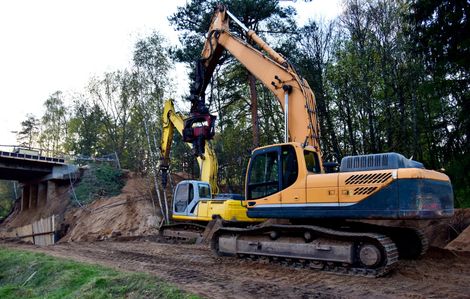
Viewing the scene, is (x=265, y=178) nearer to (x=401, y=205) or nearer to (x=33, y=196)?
(x=401, y=205)

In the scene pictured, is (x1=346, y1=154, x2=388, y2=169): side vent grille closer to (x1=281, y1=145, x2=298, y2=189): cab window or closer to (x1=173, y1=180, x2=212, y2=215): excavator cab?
(x1=281, y1=145, x2=298, y2=189): cab window

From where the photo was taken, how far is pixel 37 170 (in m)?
27.1

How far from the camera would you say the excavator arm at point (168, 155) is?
16859 mm

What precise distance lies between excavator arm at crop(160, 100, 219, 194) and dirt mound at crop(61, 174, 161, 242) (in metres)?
3.92

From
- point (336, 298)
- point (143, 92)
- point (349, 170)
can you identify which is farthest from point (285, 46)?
point (336, 298)

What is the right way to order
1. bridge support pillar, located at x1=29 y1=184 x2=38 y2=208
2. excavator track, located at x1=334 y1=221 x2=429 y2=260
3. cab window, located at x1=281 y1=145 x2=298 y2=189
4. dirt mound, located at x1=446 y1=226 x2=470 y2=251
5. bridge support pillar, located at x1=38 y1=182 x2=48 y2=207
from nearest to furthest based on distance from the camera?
1. excavator track, located at x1=334 y1=221 x2=429 y2=260
2. cab window, located at x1=281 y1=145 x2=298 y2=189
3. dirt mound, located at x1=446 y1=226 x2=470 y2=251
4. bridge support pillar, located at x1=38 y1=182 x2=48 y2=207
5. bridge support pillar, located at x1=29 y1=184 x2=38 y2=208

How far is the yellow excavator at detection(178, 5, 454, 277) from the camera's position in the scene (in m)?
7.29

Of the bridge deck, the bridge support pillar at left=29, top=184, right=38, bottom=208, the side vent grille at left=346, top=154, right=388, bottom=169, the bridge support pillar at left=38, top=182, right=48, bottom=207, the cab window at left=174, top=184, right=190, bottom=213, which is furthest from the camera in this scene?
the bridge support pillar at left=29, top=184, right=38, bottom=208

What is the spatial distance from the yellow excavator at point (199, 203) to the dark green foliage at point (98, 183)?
8.23 meters

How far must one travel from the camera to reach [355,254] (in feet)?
25.1

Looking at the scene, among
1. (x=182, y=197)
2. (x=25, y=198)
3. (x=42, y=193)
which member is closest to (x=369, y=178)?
(x=182, y=197)

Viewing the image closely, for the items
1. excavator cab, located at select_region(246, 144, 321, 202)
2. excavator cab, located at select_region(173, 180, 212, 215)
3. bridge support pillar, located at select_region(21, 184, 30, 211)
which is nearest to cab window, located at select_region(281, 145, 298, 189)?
excavator cab, located at select_region(246, 144, 321, 202)

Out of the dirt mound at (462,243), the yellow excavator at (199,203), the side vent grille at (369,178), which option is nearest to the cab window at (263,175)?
the side vent grille at (369,178)

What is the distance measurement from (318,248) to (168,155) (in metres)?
11.4
